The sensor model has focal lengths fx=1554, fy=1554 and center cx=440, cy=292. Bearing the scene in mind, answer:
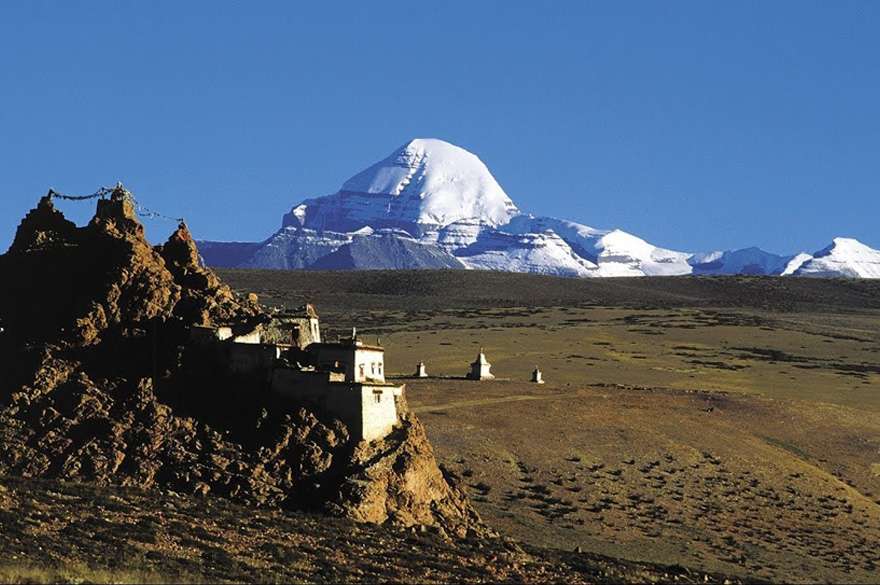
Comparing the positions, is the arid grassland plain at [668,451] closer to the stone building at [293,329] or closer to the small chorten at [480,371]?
the small chorten at [480,371]

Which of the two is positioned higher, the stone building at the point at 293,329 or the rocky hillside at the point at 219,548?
the stone building at the point at 293,329

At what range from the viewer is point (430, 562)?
44438 mm

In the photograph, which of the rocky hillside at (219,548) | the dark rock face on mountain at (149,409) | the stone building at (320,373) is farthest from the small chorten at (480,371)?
the rocky hillside at (219,548)

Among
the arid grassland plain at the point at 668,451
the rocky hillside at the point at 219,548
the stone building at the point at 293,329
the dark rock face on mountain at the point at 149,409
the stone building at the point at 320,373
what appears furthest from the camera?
the arid grassland plain at the point at 668,451

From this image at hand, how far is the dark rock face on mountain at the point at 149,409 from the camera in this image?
49.3 m

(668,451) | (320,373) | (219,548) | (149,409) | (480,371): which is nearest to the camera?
(219,548)

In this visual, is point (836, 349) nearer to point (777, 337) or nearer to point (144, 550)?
point (777, 337)

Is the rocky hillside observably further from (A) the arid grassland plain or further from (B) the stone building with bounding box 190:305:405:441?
(A) the arid grassland plain

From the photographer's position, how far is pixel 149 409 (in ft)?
166

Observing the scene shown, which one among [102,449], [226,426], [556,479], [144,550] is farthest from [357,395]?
[556,479]

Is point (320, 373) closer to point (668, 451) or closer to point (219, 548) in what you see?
point (219, 548)

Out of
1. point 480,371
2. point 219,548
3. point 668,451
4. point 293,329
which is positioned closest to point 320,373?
point 293,329

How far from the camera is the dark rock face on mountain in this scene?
162ft

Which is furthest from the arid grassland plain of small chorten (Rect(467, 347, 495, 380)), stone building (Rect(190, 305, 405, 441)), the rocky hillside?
the rocky hillside
